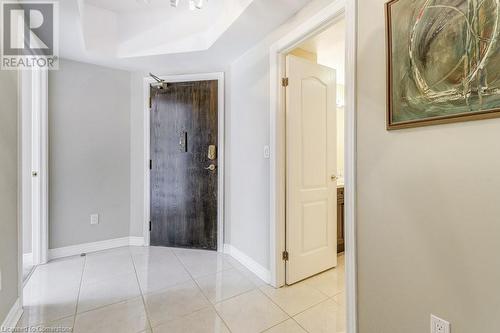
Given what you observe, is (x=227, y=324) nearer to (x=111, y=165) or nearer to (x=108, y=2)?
(x=111, y=165)

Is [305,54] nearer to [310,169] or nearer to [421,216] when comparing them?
[310,169]

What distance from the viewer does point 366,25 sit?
1355 mm

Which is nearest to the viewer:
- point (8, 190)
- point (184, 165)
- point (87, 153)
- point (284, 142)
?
point (8, 190)

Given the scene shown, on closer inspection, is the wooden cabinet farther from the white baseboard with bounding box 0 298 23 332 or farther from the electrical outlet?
the white baseboard with bounding box 0 298 23 332

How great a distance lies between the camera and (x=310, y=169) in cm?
232

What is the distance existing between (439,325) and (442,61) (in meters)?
1.15

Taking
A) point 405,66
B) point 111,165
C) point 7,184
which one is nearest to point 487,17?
point 405,66

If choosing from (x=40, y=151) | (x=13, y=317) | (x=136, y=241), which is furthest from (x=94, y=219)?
(x=13, y=317)

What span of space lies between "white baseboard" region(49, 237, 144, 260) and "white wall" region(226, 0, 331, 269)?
1339 mm

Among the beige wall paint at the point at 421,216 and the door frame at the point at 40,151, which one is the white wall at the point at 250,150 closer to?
the beige wall paint at the point at 421,216

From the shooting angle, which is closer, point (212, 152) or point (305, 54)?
point (305, 54)

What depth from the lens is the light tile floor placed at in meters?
1.68

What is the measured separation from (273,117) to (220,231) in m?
1.63

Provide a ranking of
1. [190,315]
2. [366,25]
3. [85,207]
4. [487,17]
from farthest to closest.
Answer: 1. [85,207]
2. [190,315]
3. [366,25]
4. [487,17]
